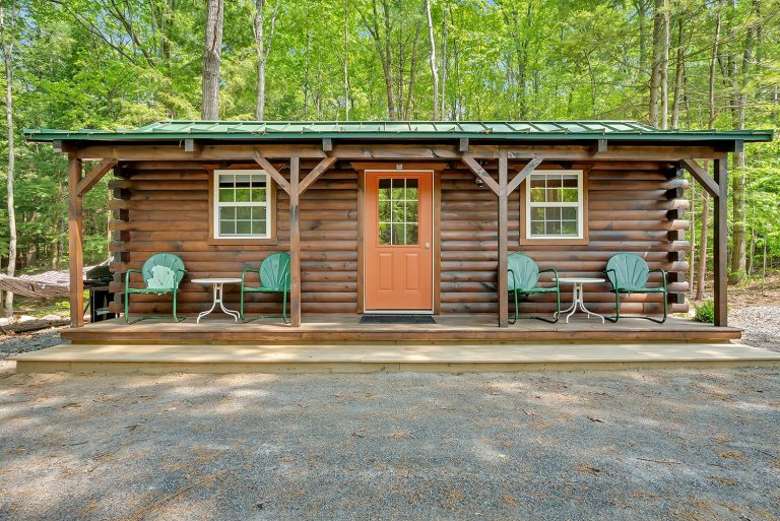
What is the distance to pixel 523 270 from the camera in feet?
17.4

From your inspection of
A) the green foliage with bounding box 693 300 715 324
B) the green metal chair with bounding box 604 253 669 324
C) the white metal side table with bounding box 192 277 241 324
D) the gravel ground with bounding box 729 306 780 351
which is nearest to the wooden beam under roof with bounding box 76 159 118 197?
the white metal side table with bounding box 192 277 241 324

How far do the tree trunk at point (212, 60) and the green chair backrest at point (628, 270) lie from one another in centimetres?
717

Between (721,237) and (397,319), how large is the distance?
144 inches

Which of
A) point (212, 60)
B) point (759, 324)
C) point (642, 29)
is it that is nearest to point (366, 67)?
point (212, 60)

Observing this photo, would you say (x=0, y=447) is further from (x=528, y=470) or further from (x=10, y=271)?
(x=10, y=271)

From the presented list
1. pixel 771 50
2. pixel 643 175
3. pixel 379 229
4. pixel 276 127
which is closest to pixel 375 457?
pixel 379 229

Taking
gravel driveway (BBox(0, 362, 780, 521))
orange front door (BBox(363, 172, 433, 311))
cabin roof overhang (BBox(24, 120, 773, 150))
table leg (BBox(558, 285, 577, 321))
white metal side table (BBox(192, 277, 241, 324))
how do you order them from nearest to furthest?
gravel driveway (BBox(0, 362, 780, 521)), cabin roof overhang (BBox(24, 120, 773, 150)), white metal side table (BBox(192, 277, 241, 324)), table leg (BBox(558, 285, 577, 321)), orange front door (BBox(363, 172, 433, 311))

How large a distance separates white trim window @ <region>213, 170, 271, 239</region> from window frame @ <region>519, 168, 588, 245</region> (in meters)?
3.30

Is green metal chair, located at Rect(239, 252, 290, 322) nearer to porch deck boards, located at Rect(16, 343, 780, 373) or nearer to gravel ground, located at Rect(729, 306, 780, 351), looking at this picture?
porch deck boards, located at Rect(16, 343, 780, 373)

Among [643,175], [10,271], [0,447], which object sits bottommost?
[0,447]

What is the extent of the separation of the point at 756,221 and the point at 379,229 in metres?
10.4

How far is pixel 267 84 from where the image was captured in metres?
14.1

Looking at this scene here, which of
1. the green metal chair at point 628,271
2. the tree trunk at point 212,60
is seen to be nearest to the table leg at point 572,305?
the green metal chair at point 628,271

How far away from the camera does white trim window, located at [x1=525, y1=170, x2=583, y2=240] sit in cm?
561
